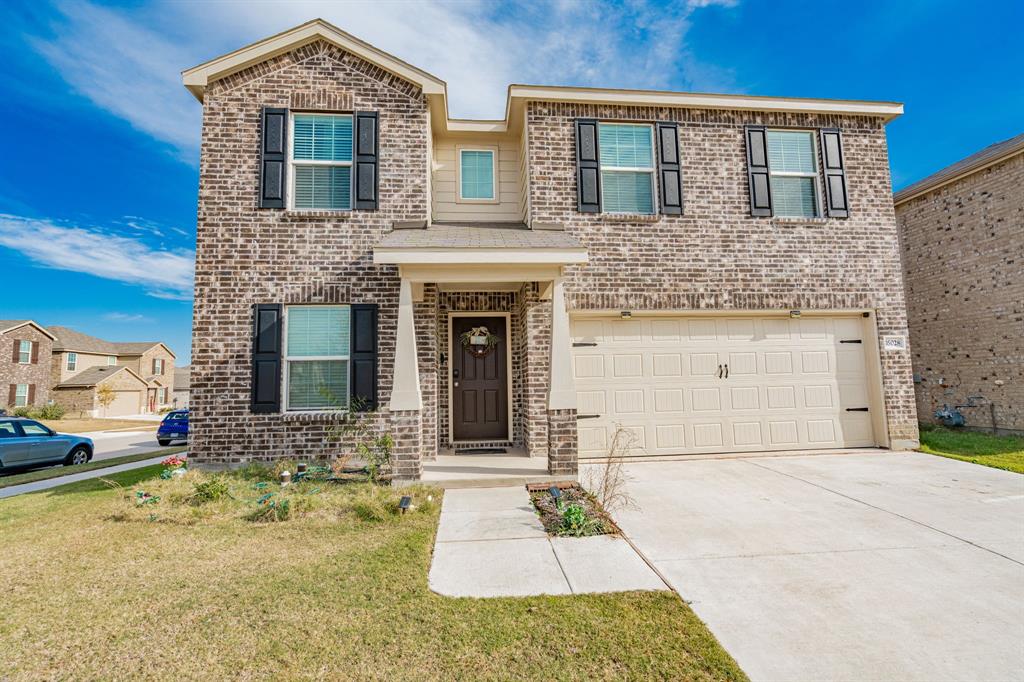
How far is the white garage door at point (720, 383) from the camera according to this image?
7.72 metres

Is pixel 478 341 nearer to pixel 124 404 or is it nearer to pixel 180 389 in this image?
pixel 124 404

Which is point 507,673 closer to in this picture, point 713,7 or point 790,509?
point 790,509

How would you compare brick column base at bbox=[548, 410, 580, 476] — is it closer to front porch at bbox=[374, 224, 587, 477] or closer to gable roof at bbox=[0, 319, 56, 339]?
front porch at bbox=[374, 224, 587, 477]

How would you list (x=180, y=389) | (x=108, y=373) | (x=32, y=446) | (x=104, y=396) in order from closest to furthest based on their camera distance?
(x=32, y=446)
(x=104, y=396)
(x=108, y=373)
(x=180, y=389)

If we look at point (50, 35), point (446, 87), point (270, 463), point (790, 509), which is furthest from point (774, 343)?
point (50, 35)

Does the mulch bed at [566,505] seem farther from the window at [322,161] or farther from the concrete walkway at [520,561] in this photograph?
the window at [322,161]

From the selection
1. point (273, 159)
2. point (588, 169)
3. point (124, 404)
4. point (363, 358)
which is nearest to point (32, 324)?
point (124, 404)

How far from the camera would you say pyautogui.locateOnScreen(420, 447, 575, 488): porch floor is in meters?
6.05

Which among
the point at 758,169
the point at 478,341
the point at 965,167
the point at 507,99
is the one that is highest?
the point at 507,99

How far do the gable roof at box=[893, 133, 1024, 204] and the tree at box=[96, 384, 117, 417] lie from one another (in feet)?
152

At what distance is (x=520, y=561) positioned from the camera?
376 cm

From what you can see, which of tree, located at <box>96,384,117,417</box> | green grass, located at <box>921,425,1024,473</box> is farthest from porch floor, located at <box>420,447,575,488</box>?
tree, located at <box>96,384,117,417</box>

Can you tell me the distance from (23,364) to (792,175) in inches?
1731

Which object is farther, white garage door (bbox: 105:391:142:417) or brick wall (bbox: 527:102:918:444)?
white garage door (bbox: 105:391:142:417)
